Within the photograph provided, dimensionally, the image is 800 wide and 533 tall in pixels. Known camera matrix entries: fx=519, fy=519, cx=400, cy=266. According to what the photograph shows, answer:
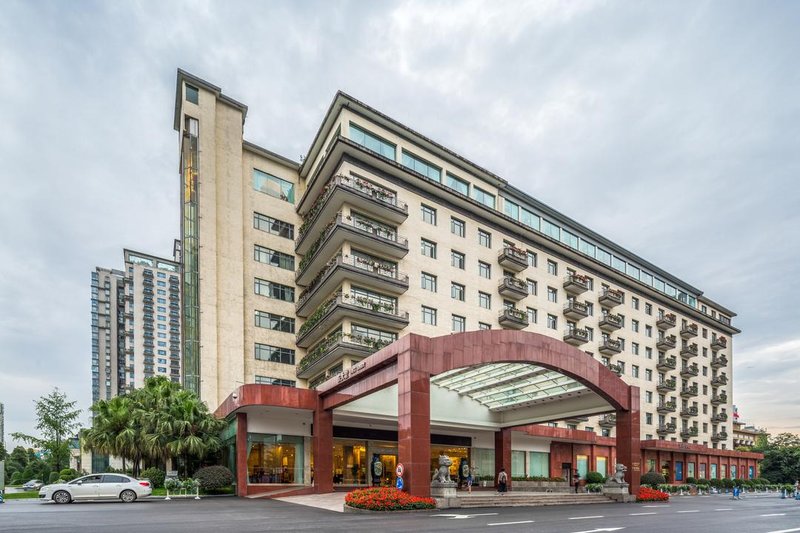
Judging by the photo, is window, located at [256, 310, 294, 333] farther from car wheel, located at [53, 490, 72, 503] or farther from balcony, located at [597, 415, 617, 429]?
balcony, located at [597, 415, 617, 429]

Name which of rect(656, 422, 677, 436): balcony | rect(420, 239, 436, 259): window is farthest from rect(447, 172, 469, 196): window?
rect(656, 422, 677, 436): balcony

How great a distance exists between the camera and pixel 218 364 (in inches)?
1535

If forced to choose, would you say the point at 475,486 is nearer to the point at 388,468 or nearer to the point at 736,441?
the point at 388,468

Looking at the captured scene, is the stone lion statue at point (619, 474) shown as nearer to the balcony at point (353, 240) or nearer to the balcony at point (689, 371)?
the balcony at point (353, 240)

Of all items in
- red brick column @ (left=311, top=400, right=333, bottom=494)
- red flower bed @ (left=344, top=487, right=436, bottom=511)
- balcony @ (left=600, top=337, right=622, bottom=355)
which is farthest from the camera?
balcony @ (left=600, top=337, right=622, bottom=355)

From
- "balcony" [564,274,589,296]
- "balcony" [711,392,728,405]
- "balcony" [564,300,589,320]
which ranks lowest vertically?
"balcony" [711,392,728,405]

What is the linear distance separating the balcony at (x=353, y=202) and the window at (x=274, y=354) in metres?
9.30

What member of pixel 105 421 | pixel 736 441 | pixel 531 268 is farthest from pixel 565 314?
pixel 736 441

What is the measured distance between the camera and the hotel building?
105 ft

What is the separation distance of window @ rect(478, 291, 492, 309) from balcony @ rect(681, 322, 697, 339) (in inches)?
1534

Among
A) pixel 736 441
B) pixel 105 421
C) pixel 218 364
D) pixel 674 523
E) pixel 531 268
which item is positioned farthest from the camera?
pixel 736 441

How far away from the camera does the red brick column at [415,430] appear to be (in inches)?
778

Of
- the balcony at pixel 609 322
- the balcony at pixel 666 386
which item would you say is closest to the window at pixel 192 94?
the balcony at pixel 609 322

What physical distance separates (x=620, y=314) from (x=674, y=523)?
48515mm
